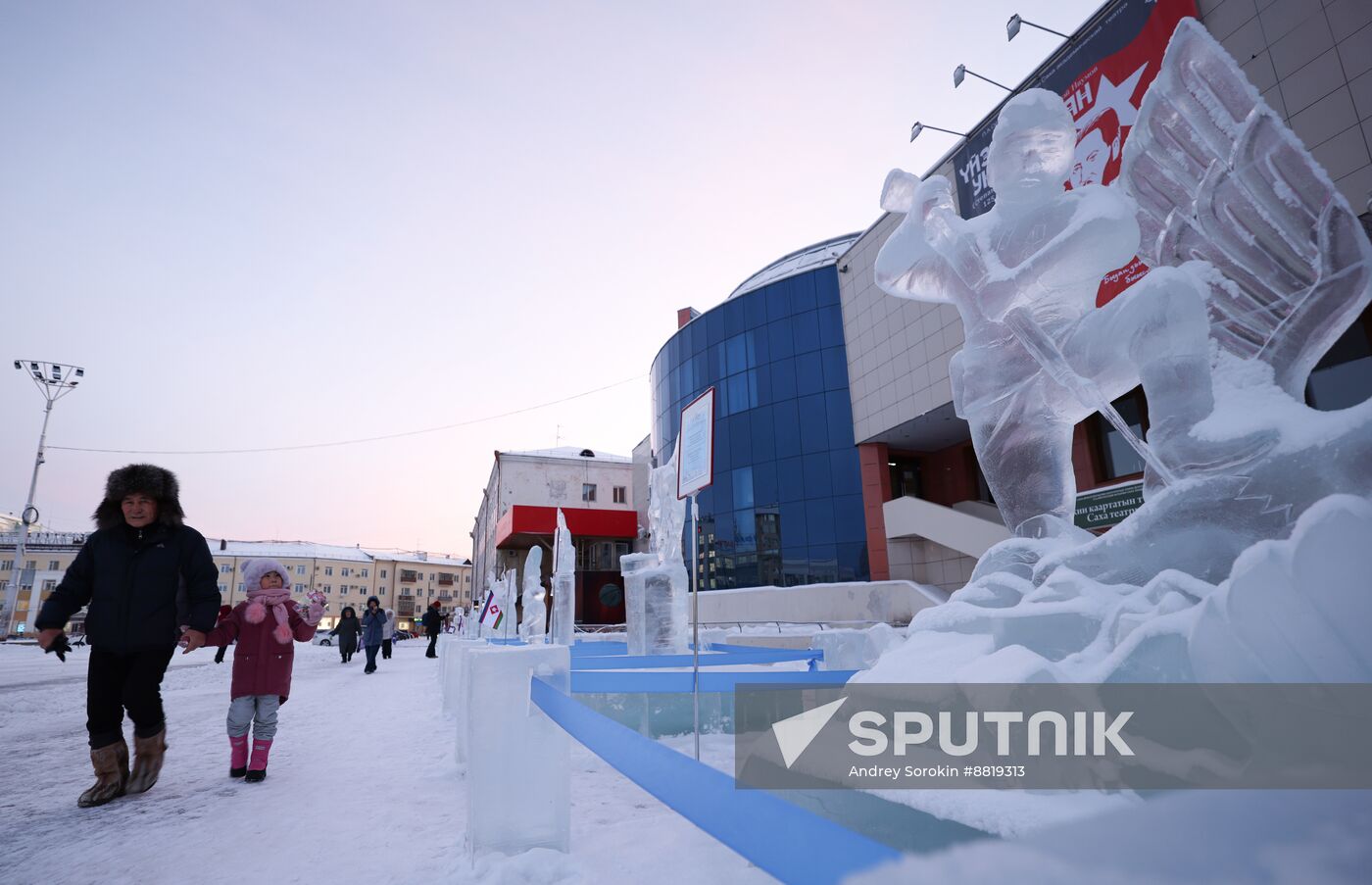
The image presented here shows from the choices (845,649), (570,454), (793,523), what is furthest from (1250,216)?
(570,454)

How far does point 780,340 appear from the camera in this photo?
75.6ft

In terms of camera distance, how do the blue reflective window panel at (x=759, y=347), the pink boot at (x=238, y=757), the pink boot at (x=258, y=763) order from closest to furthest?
the pink boot at (x=258, y=763) → the pink boot at (x=238, y=757) → the blue reflective window panel at (x=759, y=347)

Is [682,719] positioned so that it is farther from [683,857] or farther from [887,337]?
[887,337]

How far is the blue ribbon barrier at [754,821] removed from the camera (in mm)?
987

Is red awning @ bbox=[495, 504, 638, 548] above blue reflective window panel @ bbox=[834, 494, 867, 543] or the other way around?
above

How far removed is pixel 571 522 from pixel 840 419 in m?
14.4

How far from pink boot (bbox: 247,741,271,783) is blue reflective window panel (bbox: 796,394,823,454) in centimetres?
1833

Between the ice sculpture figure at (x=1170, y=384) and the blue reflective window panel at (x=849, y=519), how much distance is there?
1688 centimetres

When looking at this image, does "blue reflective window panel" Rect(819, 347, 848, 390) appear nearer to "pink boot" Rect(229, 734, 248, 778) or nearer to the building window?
the building window

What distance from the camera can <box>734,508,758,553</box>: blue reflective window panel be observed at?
72.0 feet

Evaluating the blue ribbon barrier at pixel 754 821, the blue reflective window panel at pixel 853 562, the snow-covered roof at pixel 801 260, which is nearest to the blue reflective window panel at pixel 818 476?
the blue reflective window panel at pixel 853 562

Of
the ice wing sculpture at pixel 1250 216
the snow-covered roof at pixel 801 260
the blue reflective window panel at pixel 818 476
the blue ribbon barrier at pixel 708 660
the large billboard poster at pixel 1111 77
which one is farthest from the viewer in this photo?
the snow-covered roof at pixel 801 260

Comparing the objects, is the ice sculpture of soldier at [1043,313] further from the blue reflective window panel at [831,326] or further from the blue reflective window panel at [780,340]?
the blue reflective window panel at [780,340]

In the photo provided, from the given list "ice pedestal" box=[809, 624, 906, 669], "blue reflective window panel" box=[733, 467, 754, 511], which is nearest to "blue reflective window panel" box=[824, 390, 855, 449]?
"blue reflective window panel" box=[733, 467, 754, 511]
